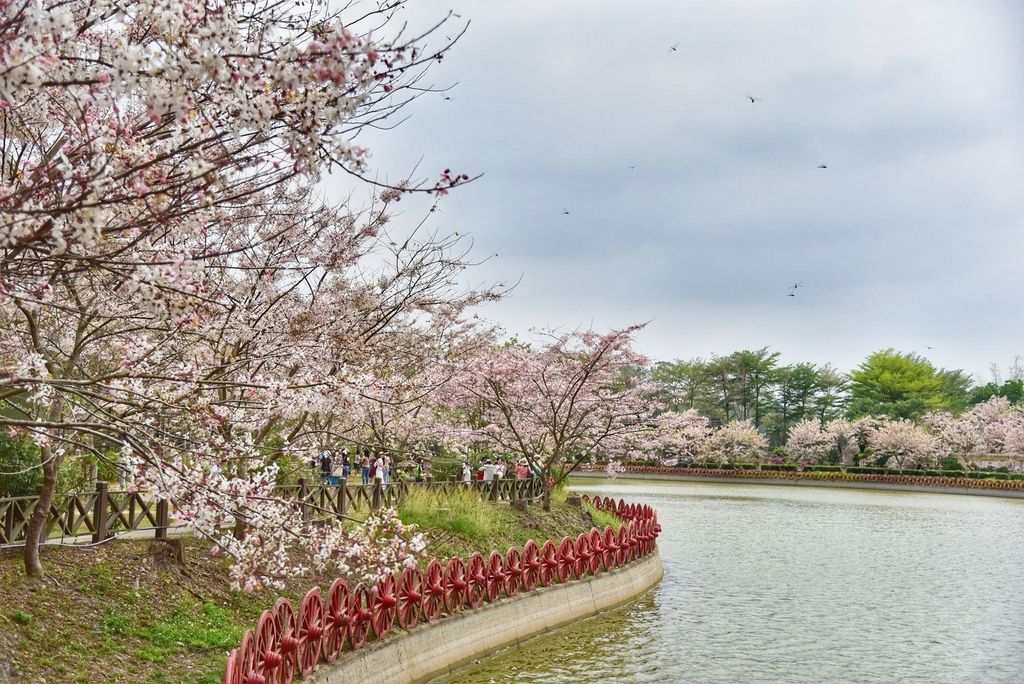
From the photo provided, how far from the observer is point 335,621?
10352mm

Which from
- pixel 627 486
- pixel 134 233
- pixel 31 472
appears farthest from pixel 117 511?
pixel 627 486

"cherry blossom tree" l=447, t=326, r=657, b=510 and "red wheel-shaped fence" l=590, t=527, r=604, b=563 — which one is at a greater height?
"cherry blossom tree" l=447, t=326, r=657, b=510

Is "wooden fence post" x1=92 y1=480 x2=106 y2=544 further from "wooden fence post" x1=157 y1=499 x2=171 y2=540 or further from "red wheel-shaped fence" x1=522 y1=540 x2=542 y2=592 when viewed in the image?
"red wheel-shaped fence" x1=522 y1=540 x2=542 y2=592

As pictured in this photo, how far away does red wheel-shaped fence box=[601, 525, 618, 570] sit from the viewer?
18.3m

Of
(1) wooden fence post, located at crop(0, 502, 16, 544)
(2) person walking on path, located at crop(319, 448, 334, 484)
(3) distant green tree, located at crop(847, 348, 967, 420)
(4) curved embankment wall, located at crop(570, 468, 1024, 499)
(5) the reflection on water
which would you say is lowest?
(5) the reflection on water

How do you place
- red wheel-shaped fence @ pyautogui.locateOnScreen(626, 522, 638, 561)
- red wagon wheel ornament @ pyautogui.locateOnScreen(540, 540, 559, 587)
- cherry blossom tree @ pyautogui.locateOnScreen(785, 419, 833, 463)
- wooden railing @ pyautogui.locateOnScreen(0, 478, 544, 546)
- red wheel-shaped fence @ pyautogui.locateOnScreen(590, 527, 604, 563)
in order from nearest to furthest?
wooden railing @ pyautogui.locateOnScreen(0, 478, 544, 546) < red wagon wheel ornament @ pyautogui.locateOnScreen(540, 540, 559, 587) < red wheel-shaped fence @ pyautogui.locateOnScreen(590, 527, 604, 563) < red wheel-shaped fence @ pyautogui.locateOnScreen(626, 522, 638, 561) < cherry blossom tree @ pyautogui.locateOnScreen(785, 419, 833, 463)

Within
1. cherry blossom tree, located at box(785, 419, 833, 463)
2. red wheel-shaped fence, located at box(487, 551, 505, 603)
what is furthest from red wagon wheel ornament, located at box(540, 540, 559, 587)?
cherry blossom tree, located at box(785, 419, 833, 463)

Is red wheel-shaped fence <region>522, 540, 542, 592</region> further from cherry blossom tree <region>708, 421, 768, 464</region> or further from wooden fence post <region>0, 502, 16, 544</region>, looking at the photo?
cherry blossom tree <region>708, 421, 768, 464</region>

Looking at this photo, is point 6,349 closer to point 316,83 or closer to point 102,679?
point 102,679

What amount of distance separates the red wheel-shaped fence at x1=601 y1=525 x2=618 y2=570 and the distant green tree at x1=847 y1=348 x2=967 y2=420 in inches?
2548

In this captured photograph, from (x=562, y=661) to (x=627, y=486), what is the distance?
46.4 m

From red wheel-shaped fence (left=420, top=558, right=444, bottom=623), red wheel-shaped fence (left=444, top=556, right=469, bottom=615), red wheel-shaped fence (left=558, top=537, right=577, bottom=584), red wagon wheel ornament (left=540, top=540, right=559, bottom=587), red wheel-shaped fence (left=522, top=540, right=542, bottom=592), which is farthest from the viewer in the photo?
red wheel-shaped fence (left=558, top=537, right=577, bottom=584)

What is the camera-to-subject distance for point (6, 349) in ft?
37.4

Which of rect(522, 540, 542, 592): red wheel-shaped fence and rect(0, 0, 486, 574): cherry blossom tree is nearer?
rect(0, 0, 486, 574): cherry blossom tree
